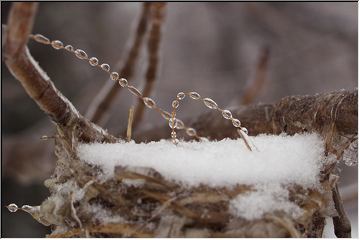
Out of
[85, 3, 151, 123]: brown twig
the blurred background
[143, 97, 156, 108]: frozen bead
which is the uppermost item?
the blurred background

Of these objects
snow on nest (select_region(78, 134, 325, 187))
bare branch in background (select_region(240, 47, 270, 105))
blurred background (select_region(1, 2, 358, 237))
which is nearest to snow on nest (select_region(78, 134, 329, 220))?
snow on nest (select_region(78, 134, 325, 187))

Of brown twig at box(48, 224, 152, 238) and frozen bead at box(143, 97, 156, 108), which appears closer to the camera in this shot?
brown twig at box(48, 224, 152, 238)

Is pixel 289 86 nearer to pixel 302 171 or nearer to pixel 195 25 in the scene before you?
pixel 195 25

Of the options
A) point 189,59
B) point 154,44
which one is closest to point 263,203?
point 154,44

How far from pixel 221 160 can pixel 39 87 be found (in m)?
0.28

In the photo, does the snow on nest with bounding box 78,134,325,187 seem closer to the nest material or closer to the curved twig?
the nest material

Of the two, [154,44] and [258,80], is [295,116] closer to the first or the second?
[154,44]

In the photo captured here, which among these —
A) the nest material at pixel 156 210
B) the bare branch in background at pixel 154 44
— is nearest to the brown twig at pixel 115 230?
the nest material at pixel 156 210

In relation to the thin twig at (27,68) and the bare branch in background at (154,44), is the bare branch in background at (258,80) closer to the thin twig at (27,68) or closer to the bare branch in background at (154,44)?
the bare branch in background at (154,44)

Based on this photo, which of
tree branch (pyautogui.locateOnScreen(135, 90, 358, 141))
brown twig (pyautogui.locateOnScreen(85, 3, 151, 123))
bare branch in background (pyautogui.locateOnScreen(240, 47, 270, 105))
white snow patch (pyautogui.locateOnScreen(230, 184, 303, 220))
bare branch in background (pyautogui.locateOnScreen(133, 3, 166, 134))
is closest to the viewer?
white snow patch (pyautogui.locateOnScreen(230, 184, 303, 220))

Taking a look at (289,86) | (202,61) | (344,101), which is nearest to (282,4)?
(289,86)

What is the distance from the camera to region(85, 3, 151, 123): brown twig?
5.29ft

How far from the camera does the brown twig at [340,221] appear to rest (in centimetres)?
81

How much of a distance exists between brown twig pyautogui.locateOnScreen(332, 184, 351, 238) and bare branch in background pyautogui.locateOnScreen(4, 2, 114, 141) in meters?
0.34
